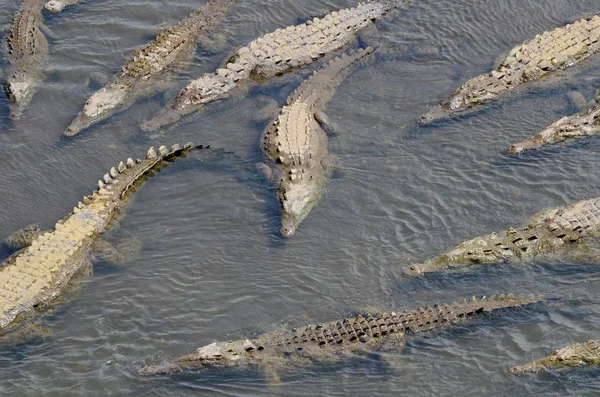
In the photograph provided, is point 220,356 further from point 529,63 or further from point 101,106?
point 529,63

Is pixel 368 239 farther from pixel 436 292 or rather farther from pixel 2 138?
pixel 2 138

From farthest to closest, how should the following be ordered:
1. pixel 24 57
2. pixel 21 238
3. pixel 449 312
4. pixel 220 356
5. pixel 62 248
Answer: pixel 24 57
pixel 21 238
pixel 62 248
pixel 449 312
pixel 220 356

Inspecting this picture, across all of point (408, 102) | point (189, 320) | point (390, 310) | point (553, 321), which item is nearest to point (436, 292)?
point (390, 310)

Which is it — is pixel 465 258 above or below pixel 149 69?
below

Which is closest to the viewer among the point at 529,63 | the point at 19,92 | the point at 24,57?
the point at 19,92

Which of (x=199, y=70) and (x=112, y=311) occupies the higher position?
(x=199, y=70)

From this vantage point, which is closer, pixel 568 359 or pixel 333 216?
pixel 568 359

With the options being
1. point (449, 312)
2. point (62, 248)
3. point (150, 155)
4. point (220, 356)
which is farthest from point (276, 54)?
point (220, 356)
